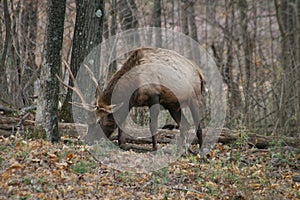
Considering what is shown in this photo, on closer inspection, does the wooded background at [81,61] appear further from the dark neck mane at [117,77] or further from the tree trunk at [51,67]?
the dark neck mane at [117,77]

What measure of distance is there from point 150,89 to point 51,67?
161 centimetres

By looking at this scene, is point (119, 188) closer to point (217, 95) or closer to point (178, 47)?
point (217, 95)

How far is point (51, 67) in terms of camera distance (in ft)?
28.0

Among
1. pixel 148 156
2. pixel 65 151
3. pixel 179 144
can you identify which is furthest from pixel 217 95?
pixel 65 151

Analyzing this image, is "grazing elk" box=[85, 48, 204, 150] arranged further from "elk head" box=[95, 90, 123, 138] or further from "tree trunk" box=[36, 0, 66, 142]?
"tree trunk" box=[36, 0, 66, 142]

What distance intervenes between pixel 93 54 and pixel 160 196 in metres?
3.77

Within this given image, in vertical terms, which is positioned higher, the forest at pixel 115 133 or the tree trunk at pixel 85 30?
the tree trunk at pixel 85 30

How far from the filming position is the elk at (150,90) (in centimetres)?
912

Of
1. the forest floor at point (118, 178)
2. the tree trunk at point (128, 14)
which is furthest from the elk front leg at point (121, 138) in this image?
the tree trunk at point (128, 14)

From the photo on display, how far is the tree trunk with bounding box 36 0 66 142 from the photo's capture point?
336 inches

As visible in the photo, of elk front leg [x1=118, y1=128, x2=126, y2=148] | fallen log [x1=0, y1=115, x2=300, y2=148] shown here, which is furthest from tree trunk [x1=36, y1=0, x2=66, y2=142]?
elk front leg [x1=118, y1=128, x2=126, y2=148]

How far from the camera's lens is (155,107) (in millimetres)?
9086

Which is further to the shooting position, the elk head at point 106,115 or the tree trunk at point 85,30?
the tree trunk at point 85,30

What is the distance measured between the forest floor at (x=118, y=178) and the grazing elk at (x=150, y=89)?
0.88m
